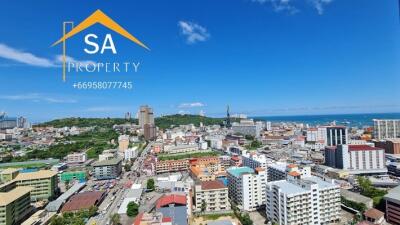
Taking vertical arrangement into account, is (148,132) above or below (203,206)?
above

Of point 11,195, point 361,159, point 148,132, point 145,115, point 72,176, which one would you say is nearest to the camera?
point 11,195

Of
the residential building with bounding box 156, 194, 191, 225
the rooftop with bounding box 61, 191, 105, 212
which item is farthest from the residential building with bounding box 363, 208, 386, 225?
the rooftop with bounding box 61, 191, 105, 212

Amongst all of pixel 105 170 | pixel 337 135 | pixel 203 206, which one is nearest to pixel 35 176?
pixel 105 170

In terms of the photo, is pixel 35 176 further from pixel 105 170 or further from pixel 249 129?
pixel 249 129

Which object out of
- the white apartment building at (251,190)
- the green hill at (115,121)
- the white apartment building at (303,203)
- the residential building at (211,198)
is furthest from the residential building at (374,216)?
the green hill at (115,121)

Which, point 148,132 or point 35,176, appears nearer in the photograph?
point 35,176
